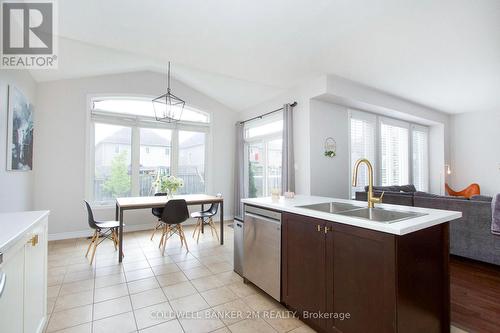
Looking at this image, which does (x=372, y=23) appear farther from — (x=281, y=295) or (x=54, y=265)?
(x=54, y=265)

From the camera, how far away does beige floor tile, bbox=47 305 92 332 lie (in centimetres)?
190

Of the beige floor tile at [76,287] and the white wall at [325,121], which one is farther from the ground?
the white wall at [325,121]

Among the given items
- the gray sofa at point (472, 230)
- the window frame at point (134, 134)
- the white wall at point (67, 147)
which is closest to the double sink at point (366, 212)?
the gray sofa at point (472, 230)

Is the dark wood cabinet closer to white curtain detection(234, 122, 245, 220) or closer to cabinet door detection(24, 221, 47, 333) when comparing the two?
cabinet door detection(24, 221, 47, 333)

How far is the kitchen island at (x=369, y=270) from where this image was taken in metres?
1.38

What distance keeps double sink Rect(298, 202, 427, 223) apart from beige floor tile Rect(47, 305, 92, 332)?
217cm

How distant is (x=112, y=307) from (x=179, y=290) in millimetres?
617

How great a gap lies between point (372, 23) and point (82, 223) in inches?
218

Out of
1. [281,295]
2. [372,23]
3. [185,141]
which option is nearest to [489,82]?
[372,23]

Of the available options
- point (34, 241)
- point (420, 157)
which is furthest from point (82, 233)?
point (420, 157)

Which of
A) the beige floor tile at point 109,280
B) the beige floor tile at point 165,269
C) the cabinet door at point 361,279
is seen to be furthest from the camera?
the beige floor tile at point 165,269

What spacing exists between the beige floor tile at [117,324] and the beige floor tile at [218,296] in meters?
0.67

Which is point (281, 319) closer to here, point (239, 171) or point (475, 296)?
point (475, 296)

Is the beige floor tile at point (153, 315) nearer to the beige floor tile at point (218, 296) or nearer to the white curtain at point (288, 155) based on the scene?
the beige floor tile at point (218, 296)
